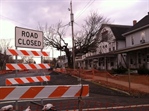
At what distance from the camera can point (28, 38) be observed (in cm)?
694

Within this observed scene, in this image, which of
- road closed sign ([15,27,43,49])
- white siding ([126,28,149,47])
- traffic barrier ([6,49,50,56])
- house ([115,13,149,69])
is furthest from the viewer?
white siding ([126,28,149,47])

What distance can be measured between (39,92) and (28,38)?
2.33 meters

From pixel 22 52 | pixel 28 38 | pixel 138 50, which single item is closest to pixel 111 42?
pixel 138 50

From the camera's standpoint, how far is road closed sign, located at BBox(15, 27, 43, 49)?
663 cm

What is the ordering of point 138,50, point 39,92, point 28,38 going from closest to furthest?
1. point 39,92
2. point 28,38
3. point 138,50

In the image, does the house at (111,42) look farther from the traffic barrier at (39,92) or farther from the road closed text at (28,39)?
the traffic barrier at (39,92)

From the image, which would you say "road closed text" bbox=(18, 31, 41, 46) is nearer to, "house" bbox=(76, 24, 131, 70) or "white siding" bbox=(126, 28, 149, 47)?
"white siding" bbox=(126, 28, 149, 47)

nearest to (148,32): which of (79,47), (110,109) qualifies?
(79,47)

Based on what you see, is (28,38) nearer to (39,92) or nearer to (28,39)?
(28,39)

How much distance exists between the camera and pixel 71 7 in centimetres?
3009

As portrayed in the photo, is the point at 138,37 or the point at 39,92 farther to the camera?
the point at 138,37

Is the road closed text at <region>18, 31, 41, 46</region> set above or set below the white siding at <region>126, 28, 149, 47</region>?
below

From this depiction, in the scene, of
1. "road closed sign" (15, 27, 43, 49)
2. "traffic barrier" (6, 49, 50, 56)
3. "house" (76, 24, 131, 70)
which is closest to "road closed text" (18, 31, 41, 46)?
"road closed sign" (15, 27, 43, 49)

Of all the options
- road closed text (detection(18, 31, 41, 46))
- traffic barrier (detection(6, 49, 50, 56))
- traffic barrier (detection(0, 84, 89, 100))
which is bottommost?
traffic barrier (detection(0, 84, 89, 100))
